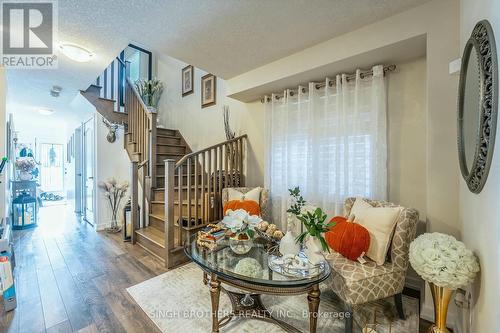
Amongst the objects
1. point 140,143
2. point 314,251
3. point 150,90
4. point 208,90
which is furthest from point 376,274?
point 150,90

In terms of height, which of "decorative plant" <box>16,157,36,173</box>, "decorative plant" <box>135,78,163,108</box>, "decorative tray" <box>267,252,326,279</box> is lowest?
"decorative tray" <box>267,252,326,279</box>

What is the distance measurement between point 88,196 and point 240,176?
3.53m

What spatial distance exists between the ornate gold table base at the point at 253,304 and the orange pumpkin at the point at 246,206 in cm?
104

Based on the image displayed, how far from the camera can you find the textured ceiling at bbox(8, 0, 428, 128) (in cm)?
173

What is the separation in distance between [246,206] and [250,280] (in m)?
1.39

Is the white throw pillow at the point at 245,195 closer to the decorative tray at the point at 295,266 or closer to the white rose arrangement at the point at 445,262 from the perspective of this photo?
the decorative tray at the point at 295,266

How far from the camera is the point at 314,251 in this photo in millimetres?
1482

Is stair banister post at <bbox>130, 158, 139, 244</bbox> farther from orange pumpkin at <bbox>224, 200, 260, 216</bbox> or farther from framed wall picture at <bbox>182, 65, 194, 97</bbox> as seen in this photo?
framed wall picture at <bbox>182, 65, 194, 97</bbox>

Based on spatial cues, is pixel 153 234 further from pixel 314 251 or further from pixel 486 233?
pixel 486 233

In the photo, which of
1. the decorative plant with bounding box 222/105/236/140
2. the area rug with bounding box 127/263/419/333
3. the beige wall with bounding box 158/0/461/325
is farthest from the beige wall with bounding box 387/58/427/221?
the decorative plant with bounding box 222/105/236/140

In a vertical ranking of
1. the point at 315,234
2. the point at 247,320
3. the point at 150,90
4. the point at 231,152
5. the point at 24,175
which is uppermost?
the point at 150,90

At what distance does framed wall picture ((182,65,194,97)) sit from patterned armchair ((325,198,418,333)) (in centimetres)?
409

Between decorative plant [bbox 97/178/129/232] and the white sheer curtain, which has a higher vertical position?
the white sheer curtain

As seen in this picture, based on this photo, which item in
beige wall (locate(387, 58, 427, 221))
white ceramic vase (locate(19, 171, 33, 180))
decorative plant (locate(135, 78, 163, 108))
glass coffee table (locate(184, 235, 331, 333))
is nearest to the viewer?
glass coffee table (locate(184, 235, 331, 333))
